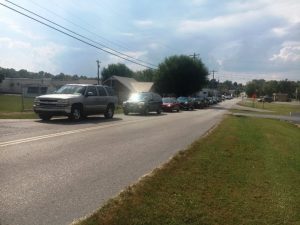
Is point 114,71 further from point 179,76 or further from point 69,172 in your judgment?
point 69,172

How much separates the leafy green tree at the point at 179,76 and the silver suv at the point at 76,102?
54.2m

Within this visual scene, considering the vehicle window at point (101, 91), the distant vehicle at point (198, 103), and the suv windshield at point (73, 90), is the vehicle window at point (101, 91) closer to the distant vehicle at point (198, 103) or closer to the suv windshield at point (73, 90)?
the suv windshield at point (73, 90)

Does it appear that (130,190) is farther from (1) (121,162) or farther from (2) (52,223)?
(1) (121,162)

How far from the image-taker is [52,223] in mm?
5750

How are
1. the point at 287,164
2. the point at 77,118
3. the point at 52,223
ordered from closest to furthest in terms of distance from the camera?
the point at 52,223
the point at 287,164
the point at 77,118

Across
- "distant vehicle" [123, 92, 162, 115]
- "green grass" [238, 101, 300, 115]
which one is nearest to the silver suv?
"distant vehicle" [123, 92, 162, 115]

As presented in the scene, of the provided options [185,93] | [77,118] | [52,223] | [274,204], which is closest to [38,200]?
[52,223]

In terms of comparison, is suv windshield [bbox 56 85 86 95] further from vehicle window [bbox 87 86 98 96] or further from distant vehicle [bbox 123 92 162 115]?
distant vehicle [bbox 123 92 162 115]

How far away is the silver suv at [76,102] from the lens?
71.9 ft

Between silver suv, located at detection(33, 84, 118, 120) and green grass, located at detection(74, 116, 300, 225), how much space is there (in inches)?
452

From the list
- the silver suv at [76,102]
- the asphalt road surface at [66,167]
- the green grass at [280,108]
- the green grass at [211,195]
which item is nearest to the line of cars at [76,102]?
the silver suv at [76,102]

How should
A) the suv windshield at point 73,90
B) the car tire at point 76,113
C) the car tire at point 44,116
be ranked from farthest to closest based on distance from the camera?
the suv windshield at point 73,90, the car tire at point 76,113, the car tire at point 44,116

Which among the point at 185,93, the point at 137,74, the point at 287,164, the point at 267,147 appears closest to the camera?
the point at 287,164

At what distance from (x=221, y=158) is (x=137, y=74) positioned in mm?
145469
